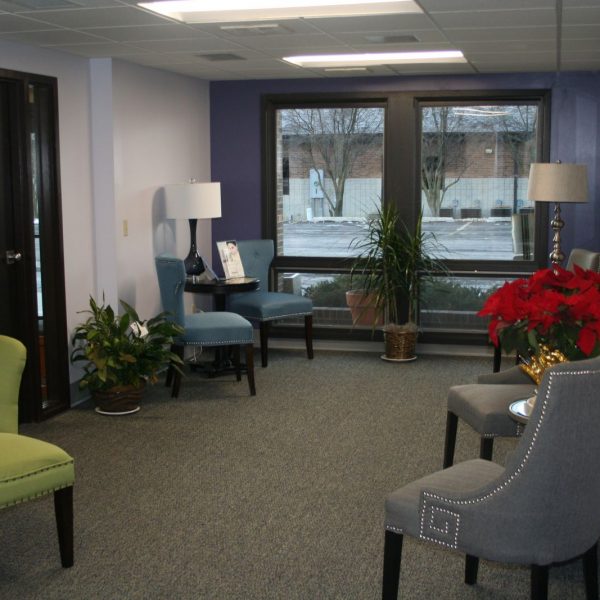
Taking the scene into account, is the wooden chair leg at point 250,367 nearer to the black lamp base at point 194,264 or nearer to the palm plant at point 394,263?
the black lamp base at point 194,264

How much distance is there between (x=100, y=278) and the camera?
20.1 ft

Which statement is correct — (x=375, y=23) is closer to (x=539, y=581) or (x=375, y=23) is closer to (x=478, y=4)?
(x=478, y=4)

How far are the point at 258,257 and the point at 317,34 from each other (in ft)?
8.92

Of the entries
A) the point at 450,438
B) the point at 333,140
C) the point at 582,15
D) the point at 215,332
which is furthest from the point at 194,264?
the point at 582,15

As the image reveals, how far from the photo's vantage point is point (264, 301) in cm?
711

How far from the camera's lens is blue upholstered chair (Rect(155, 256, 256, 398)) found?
19.8ft

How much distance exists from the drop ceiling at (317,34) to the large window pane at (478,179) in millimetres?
844

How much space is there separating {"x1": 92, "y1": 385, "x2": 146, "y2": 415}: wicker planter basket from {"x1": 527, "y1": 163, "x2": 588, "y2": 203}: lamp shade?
3.09m

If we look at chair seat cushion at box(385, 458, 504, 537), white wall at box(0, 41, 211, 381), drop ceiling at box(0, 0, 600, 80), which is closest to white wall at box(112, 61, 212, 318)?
white wall at box(0, 41, 211, 381)

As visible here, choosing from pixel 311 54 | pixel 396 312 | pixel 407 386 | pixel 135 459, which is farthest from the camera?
pixel 396 312

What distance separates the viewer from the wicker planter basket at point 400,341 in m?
7.22

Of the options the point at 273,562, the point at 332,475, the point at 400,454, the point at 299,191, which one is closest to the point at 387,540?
the point at 273,562

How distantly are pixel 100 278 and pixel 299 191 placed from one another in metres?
2.33

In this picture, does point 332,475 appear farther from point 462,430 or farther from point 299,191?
point 299,191
